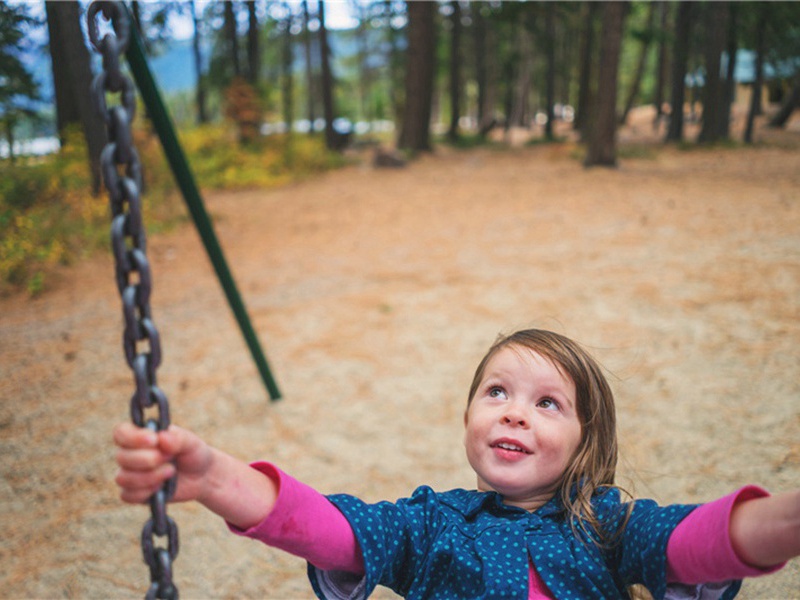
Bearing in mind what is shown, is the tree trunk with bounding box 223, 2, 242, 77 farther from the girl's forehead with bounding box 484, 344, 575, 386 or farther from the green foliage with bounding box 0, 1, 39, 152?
the girl's forehead with bounding box 484, 344, 575, 386

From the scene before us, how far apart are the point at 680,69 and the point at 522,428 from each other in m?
17.0

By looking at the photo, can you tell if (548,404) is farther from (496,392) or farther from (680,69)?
(680,69)

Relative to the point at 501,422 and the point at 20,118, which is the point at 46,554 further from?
the point at 20,118

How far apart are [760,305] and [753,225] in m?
2.42

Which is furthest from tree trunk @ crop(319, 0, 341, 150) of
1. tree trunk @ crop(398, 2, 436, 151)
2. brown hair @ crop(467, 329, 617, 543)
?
brown hair @ crop(467, 329, 617, 543)

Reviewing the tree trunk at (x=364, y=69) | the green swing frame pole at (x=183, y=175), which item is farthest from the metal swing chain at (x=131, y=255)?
the tree trunk at (x=364, y=69)

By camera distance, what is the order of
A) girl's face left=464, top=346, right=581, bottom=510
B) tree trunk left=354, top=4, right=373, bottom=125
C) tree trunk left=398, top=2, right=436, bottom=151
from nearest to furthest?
girl's face left=464, top=346, right=581, bottom=510 < tree trunk left=398, top=2, right=436, bottom=151 < tree trunk left=354, top=4, right=373, bottom=125

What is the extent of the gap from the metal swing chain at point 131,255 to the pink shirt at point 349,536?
0.70 feet

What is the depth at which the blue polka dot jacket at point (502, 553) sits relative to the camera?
4.43 ft

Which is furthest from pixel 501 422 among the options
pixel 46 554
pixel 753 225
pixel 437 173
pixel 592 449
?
pixel 437 173

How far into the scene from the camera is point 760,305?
15.5ft

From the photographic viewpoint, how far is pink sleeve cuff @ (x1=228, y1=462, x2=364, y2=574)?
4.11 ft

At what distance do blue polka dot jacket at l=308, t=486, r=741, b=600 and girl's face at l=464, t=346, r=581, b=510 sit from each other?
80 millimetres

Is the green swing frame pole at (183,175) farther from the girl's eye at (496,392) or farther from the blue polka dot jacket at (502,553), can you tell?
the blue polka dot jacket at (502,553)
